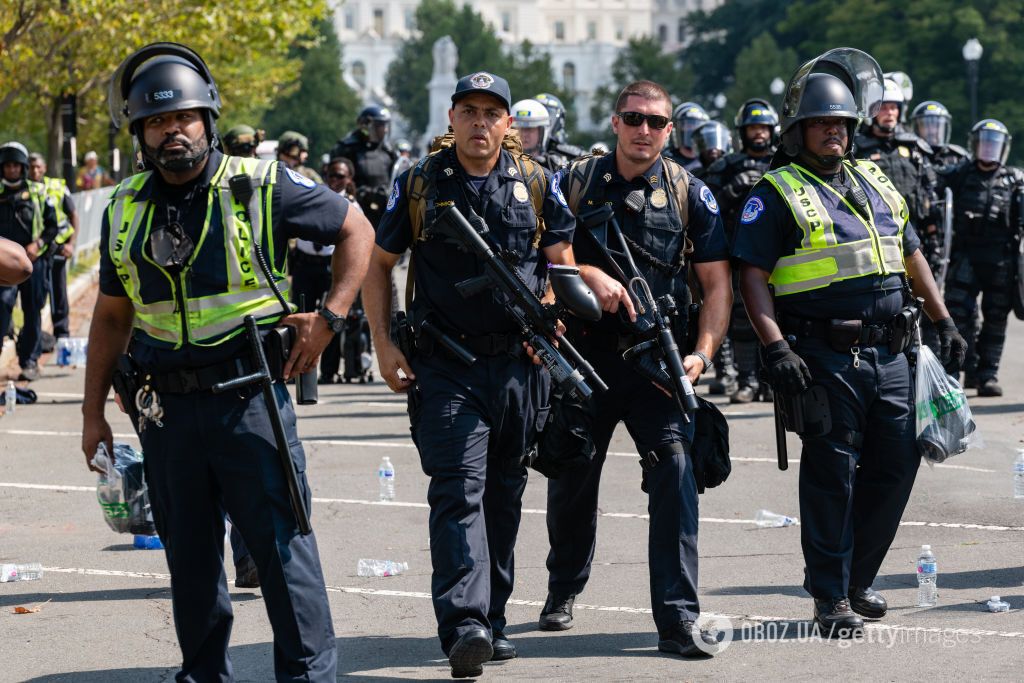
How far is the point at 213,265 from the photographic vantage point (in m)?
5.05

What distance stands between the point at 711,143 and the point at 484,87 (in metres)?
8.81

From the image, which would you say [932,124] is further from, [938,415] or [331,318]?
[331,318]

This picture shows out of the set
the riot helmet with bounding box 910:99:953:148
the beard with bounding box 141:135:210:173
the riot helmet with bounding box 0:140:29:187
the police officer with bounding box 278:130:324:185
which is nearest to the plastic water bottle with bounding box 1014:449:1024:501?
the beard with bounding box 141:135:210:173

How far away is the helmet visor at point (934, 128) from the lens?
1636 cm

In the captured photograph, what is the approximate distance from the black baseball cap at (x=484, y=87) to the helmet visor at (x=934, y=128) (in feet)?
36.0

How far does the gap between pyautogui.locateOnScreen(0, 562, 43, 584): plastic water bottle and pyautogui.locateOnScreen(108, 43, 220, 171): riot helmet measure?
3083 mm

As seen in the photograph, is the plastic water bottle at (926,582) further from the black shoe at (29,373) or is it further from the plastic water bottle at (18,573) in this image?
the black shoe at (29,373)

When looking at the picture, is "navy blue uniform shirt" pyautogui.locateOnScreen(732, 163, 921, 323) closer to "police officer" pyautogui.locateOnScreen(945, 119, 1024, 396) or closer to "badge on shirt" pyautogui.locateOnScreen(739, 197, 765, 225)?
"badge on shirt" pyautogui.locateOnScreen(739, 197, 765, 225)

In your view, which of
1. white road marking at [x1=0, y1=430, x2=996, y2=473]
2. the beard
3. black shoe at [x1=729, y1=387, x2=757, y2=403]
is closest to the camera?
the beard

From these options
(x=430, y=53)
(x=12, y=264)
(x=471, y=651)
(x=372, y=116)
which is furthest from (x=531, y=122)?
(x=430, y=53)

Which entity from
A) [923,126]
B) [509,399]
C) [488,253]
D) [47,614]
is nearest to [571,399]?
[509,399]

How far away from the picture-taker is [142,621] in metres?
6.87

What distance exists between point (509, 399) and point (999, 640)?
190 centimetres

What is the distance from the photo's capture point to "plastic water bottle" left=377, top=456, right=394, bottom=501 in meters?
9.47
